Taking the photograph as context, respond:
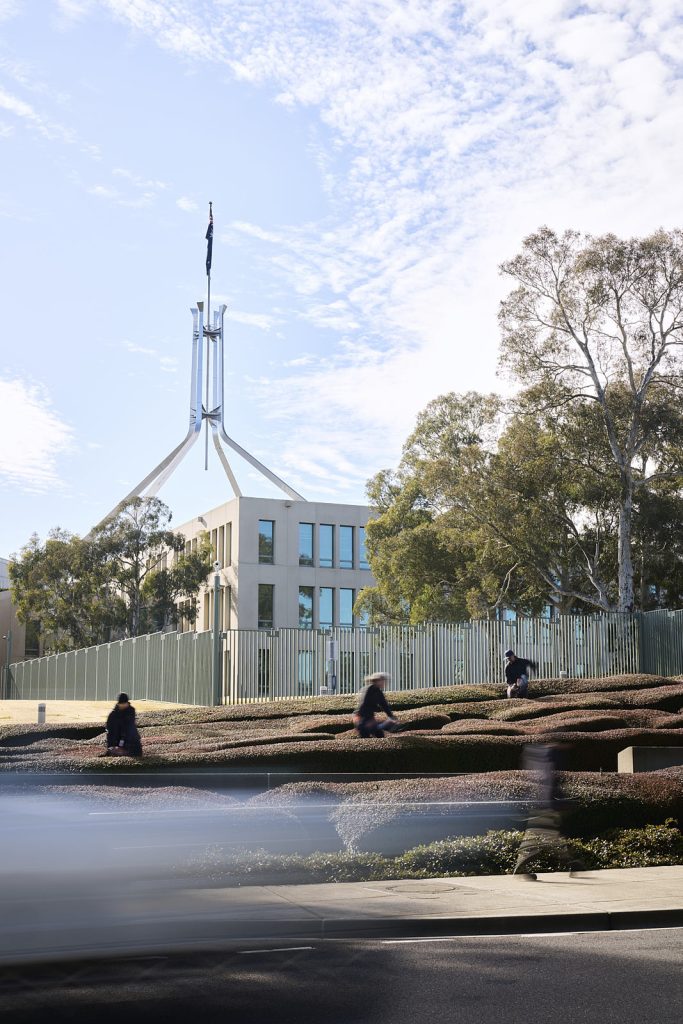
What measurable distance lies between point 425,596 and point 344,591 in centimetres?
1940

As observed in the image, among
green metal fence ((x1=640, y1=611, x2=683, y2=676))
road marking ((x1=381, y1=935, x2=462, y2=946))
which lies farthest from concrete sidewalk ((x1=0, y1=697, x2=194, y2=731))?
road marking ((x1=381, y1=935, x2=462, y2=946))

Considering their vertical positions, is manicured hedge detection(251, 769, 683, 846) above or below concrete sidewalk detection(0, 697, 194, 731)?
above

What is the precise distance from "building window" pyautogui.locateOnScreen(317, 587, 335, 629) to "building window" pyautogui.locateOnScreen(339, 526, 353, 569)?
1817 mm

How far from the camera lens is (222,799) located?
1189 cm

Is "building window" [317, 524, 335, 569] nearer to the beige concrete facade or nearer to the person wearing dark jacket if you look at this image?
the beige concrete facade

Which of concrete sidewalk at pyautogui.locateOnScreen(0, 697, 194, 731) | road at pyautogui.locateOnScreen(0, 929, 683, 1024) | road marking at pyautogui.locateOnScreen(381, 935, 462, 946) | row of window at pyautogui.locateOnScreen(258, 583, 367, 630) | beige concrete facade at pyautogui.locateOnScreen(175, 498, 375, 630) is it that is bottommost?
concrete sidewalk at pyautogui.locateOnScreen(0, 697, 194, 731)

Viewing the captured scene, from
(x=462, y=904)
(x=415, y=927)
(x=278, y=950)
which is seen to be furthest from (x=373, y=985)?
(x=462, y=904)

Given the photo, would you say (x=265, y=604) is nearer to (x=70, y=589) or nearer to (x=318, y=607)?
(x=318, y=607)

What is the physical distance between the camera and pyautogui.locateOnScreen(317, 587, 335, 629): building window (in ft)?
222

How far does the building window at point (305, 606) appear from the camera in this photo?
2633 inches

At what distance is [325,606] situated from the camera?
68000mm

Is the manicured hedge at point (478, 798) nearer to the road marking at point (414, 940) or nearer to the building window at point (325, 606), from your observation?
the road marking at point (414, 940)

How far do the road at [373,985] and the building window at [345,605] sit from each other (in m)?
60.0

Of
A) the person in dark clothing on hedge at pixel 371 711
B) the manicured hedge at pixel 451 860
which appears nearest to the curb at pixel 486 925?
the manicured hedge at pixel 451 860
